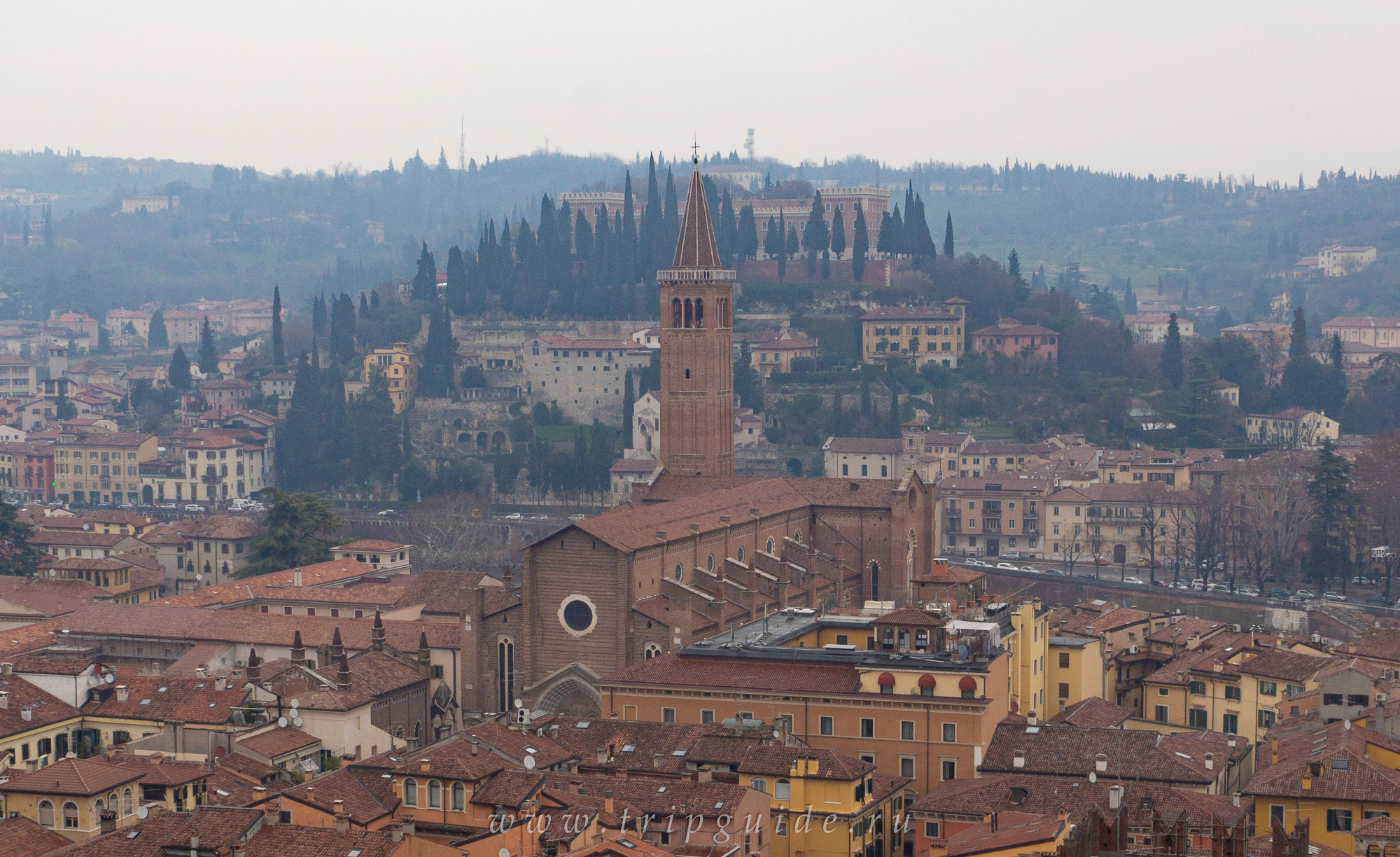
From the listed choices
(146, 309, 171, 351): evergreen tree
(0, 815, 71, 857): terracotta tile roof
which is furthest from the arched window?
(146, 309, 171, 351): evergreen tree

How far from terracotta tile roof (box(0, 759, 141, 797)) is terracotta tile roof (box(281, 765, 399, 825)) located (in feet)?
8.73

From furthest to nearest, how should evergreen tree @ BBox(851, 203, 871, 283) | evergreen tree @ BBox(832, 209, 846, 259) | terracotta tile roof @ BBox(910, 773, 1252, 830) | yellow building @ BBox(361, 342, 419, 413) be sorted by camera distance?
evergreen tree @ BBox(832, 209, 846, 259)
yellow building @ BBox(361, 342, 419, 413)
evergreen tree @ BBox(851, 203, 871, 283)
terracotta tile roof @ BBox(910, 773, 1252, 830)

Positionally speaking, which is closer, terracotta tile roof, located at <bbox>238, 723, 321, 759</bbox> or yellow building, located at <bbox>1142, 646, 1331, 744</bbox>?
terracotta tile roof, located at <bbox>238, 723, 321, 759</bbox>

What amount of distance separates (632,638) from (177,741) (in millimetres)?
9730

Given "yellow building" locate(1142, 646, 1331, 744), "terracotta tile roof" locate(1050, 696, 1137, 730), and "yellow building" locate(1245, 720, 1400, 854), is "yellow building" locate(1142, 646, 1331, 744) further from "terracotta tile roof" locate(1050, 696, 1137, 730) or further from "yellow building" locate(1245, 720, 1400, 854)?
"yellow building" locate(1245, 720, 1400, 854)

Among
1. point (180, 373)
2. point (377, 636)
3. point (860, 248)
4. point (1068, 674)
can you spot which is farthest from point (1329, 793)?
point (180, 373)

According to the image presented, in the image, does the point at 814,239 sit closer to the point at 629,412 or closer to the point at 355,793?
the point at 629,412

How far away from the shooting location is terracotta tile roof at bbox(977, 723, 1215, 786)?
29.2 metres

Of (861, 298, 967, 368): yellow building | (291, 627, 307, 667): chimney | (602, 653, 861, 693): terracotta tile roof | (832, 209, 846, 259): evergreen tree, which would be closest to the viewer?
(602, 653, 861, 693): terracotta tile roof

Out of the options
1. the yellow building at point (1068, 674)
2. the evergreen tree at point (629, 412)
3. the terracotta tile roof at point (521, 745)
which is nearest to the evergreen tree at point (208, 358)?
the evergreen tree at point (629, 412)

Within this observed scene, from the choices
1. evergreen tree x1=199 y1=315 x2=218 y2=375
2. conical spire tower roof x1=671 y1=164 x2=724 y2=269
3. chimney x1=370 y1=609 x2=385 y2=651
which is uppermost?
conical spire tower roof x1=671 y1=164 x2=724 y2=269

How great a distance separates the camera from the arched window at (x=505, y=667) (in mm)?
39906

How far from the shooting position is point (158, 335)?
14650 centimetres

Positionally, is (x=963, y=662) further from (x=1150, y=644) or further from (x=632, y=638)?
(x=1150, y=644)
